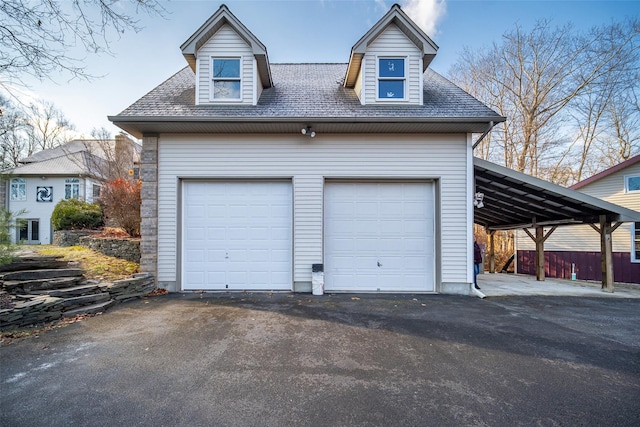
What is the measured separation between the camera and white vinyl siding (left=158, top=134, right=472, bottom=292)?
291 inches

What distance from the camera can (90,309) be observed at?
548 centimetres

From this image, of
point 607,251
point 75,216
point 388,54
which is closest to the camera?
point 388,54

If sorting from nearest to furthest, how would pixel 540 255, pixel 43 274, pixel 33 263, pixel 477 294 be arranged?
1. pixel 43 274
2. pixel 33 263
3. pixel 477 294
4. pixel 540 255

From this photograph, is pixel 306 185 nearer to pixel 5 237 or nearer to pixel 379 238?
pixel 379 238

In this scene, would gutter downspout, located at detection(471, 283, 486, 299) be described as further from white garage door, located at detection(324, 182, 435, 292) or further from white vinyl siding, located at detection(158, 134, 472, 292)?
white garage door, located at detection(324, 182, 435, 292)

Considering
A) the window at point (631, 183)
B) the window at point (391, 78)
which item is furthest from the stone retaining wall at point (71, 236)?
the window at point (631, 183)

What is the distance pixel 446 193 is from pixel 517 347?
4168mm

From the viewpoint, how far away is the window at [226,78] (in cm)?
772

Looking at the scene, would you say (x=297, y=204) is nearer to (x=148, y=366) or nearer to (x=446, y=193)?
(x=446, y=193)

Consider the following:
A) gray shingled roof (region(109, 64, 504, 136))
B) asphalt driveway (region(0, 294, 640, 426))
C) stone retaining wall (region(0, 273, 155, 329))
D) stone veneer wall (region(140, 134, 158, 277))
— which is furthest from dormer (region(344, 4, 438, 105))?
stone retaining wall (region(0, 273, 155, 329))

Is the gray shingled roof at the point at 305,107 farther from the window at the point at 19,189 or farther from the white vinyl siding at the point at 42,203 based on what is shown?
the window at the point at 19,189

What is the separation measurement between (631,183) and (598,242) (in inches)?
117

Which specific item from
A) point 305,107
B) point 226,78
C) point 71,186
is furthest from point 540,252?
point 71,186

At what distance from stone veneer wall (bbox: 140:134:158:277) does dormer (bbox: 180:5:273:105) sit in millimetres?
1806
